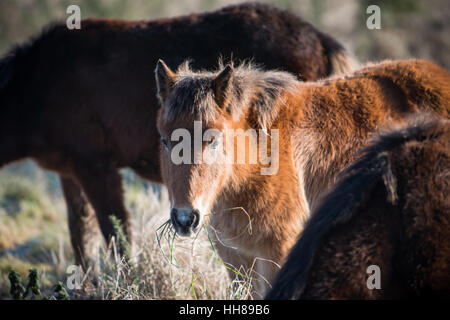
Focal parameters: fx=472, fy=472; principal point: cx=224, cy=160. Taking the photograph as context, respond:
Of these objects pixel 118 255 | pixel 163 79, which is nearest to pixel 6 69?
pixel 118 255

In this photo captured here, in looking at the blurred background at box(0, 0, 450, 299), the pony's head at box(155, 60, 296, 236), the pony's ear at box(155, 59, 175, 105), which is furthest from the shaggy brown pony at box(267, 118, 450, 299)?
the pony's ear at box(155, 59, 175, 105)

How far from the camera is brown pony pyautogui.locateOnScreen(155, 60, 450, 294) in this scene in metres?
3.10

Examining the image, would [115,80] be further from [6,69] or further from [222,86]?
[222,86]

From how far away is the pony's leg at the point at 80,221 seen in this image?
A: 556 cm

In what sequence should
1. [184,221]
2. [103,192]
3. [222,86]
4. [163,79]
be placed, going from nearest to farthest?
[184,221] → [222,86] → [163,79] → [103,192]

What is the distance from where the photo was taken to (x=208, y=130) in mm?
3070

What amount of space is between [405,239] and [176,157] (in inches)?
61.9

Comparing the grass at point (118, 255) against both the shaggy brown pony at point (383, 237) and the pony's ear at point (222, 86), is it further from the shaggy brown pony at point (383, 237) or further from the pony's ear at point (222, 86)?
the shaggy brown pony at point (383, 237)

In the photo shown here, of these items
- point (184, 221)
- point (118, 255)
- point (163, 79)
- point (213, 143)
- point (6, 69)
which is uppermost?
point (6, 69)

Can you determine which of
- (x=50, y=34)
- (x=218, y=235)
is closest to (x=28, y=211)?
(x=50, y=34)

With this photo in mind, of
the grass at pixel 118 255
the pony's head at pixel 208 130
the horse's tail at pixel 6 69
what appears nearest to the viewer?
the pony's head at pixel 208 130

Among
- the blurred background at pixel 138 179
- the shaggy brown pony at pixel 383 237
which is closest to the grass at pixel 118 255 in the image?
the blurred background at pixel 138 179

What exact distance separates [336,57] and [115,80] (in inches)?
94.6
